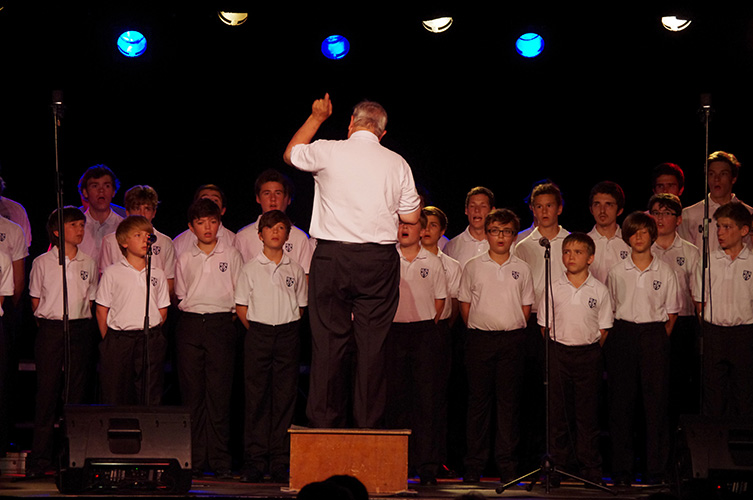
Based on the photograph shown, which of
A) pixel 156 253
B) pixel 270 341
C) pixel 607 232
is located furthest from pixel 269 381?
pixel 607 232

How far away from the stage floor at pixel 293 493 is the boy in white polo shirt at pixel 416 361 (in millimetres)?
471

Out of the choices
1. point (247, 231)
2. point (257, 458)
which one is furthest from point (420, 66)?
point (257, 458)

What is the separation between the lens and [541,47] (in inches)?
322

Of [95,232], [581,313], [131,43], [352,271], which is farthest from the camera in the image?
[131,43]

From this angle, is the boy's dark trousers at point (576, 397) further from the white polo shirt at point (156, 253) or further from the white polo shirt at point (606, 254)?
the white polo shirt at point (156, 253)

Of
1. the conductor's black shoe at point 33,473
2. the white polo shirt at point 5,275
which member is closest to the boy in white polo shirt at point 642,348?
the conductor's black shoe at point 33,473

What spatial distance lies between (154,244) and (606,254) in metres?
3.53

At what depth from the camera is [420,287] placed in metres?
6.92

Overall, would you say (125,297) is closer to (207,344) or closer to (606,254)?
(207,344)

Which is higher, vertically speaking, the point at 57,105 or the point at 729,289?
the point at 57,105

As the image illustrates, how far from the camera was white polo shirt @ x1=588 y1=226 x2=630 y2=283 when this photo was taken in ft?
24.4

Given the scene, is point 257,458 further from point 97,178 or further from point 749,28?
point 749,28

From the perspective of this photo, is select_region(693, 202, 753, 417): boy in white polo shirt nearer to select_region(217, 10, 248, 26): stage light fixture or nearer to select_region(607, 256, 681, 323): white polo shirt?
select_region(607, 256, 681, 323): white polo shirt

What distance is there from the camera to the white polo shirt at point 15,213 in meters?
7.75
